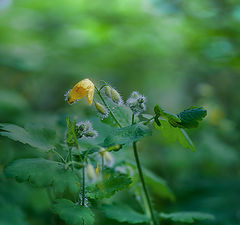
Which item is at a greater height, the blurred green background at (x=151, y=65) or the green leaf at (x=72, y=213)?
the blurred green background at (x=151, y=65)

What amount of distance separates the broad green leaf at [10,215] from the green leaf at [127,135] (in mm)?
738

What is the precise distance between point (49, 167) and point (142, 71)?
12.2 feet

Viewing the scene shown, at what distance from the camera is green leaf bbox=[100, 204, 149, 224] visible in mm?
1073

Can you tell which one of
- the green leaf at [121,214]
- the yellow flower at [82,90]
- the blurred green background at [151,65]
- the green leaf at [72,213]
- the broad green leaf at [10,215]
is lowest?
the green leaf at [72,213]

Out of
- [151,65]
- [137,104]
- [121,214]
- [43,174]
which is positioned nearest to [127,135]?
[137,104]

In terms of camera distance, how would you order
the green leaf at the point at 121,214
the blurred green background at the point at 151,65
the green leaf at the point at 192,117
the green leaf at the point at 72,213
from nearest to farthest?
the green leaf at the point at 72,213 < the green leaf at the point at 192,117 < the green leaf at the point at 121,214 < the blurred green background at the point at 151,65

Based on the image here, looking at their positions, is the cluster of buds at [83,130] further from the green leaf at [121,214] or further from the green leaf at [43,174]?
the green leaf at [121,214]

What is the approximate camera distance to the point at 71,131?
856mm

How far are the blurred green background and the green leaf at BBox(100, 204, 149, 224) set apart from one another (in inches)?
41.2

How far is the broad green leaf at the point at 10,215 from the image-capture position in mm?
1282

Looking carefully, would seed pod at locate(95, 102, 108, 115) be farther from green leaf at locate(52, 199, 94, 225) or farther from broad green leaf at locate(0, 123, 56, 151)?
green leaf at locate(52, 199, 94, 225)

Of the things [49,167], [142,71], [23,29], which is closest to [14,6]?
[23,29]

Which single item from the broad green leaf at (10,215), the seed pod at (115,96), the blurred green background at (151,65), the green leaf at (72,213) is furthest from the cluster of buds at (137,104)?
the blurred green background at (151,65)

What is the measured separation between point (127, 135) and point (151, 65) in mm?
3583
